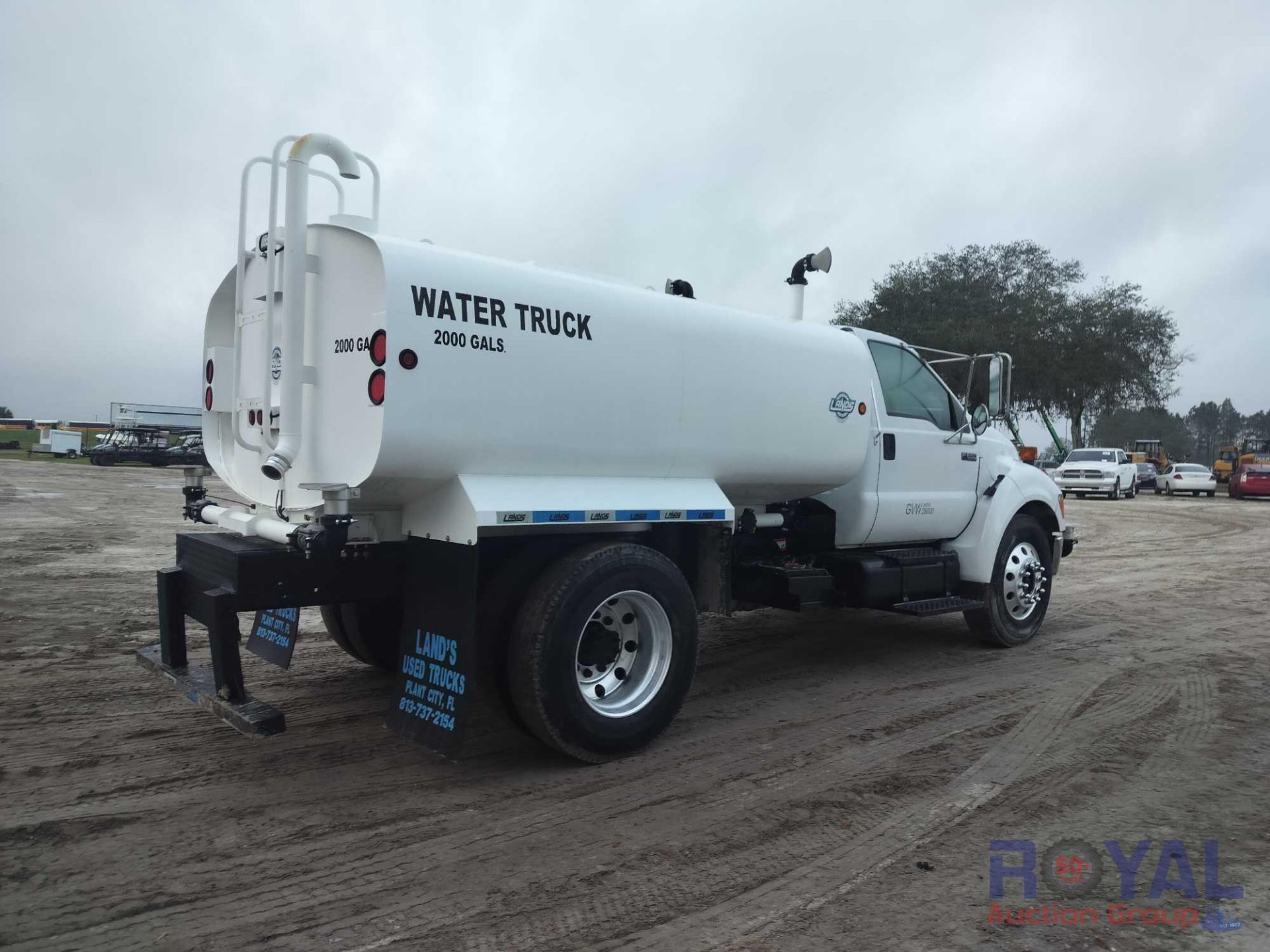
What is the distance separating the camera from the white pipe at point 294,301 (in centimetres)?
428

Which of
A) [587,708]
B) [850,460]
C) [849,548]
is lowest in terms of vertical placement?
[587,708]

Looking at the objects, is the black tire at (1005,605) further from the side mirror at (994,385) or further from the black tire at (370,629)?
the black tire at (370,629)

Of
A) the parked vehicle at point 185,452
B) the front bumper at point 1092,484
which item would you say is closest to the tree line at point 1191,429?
the front bumper at point 1092,484

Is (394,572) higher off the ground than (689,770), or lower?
higher

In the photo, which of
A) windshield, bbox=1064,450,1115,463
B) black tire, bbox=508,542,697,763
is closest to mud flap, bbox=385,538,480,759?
black tire, bbox=508,542,697,763

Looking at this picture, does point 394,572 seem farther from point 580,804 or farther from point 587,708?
point 580,804

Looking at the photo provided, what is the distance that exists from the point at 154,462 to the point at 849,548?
42711mm

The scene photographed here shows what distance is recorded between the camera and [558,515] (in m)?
4.51

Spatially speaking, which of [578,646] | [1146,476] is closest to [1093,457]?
[1146,476]

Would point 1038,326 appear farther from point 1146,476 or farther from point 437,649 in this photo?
point 437,649

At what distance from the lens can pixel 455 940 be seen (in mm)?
3029

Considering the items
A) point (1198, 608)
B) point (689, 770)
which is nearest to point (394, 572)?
point (689, 770)

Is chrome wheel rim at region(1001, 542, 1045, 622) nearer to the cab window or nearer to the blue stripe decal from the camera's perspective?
the cab window

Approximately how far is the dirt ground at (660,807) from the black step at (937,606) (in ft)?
1.54
